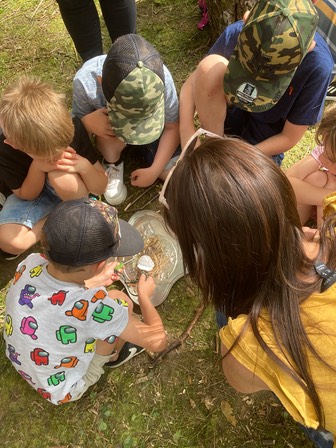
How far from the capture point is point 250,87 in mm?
1670

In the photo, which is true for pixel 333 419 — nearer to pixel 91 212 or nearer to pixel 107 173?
pixel 91 212

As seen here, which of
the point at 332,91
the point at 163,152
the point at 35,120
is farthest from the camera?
the point at 332,91

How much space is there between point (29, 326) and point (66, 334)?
13cm

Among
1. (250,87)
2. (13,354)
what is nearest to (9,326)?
(13,354)

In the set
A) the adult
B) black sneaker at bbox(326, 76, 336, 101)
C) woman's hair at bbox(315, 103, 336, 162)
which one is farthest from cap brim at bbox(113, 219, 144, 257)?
black sneaker at bbox(326, 76, 336, 101)

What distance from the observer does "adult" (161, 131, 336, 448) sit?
1064mm

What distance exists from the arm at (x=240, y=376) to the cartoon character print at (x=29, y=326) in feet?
2.18

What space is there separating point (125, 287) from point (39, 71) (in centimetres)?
174

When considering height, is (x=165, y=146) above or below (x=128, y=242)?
above

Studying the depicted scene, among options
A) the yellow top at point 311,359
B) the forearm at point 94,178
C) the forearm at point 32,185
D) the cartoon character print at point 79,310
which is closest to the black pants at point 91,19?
the forearm at point 94,178

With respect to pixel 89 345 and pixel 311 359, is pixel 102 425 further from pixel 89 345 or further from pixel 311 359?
pixel 311 359

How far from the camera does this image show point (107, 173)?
2.36 metres

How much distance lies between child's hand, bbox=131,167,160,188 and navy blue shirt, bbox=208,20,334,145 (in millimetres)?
469

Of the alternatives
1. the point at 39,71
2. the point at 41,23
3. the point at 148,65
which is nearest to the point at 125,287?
the point at 148,65
